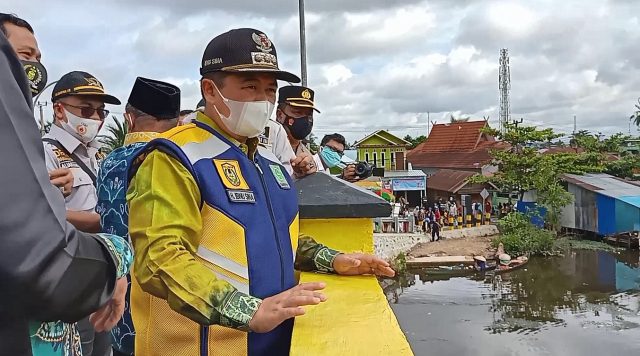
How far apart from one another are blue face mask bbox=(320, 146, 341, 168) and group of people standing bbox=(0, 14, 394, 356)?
10.2ft

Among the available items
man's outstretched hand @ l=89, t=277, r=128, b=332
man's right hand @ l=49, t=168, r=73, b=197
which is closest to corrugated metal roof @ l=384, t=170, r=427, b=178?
man's right hand @ l=49, t=168, r=73, b=197

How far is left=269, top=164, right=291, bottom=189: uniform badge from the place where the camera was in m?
1.99

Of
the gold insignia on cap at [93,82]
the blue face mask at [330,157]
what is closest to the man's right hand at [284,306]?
the gold insignia on cap at [93,82]

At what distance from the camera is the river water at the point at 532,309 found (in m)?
15.1

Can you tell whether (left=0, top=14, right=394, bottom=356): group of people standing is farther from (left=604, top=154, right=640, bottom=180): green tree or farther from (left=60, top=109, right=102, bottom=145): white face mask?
(left=604, top=154, right=640, bottom=180): green tree

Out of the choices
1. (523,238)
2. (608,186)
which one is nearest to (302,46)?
(523,238)

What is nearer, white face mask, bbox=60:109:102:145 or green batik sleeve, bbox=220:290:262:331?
green batik sleeve, bbox=220:290:262:331

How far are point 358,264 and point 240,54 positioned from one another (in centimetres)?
91

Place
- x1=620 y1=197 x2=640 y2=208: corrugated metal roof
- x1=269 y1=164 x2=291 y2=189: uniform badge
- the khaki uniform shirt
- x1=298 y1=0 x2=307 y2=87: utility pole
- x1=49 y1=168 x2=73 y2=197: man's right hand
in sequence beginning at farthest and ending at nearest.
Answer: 1. x1=620 y1=197 x2=640 y2=208: corrugated metal roof
2. x1=298 y1=0 x2=307 y2=87: utility pole
3. the khaki uniform shirt
4. x1=49 y1=168 x2=73 y2=197: man's right hand
5. x1=269 y1=164 x2=291 y2=189: uniform badge

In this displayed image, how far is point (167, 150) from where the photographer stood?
1684mm

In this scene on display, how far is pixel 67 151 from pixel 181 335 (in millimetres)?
1747

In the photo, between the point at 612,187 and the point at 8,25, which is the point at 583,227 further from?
the point at 8,25

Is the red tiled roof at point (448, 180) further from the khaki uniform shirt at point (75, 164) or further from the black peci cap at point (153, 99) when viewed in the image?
the black peci cap at point (153, 99)

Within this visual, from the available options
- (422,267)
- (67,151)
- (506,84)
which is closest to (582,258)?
(422,267)
